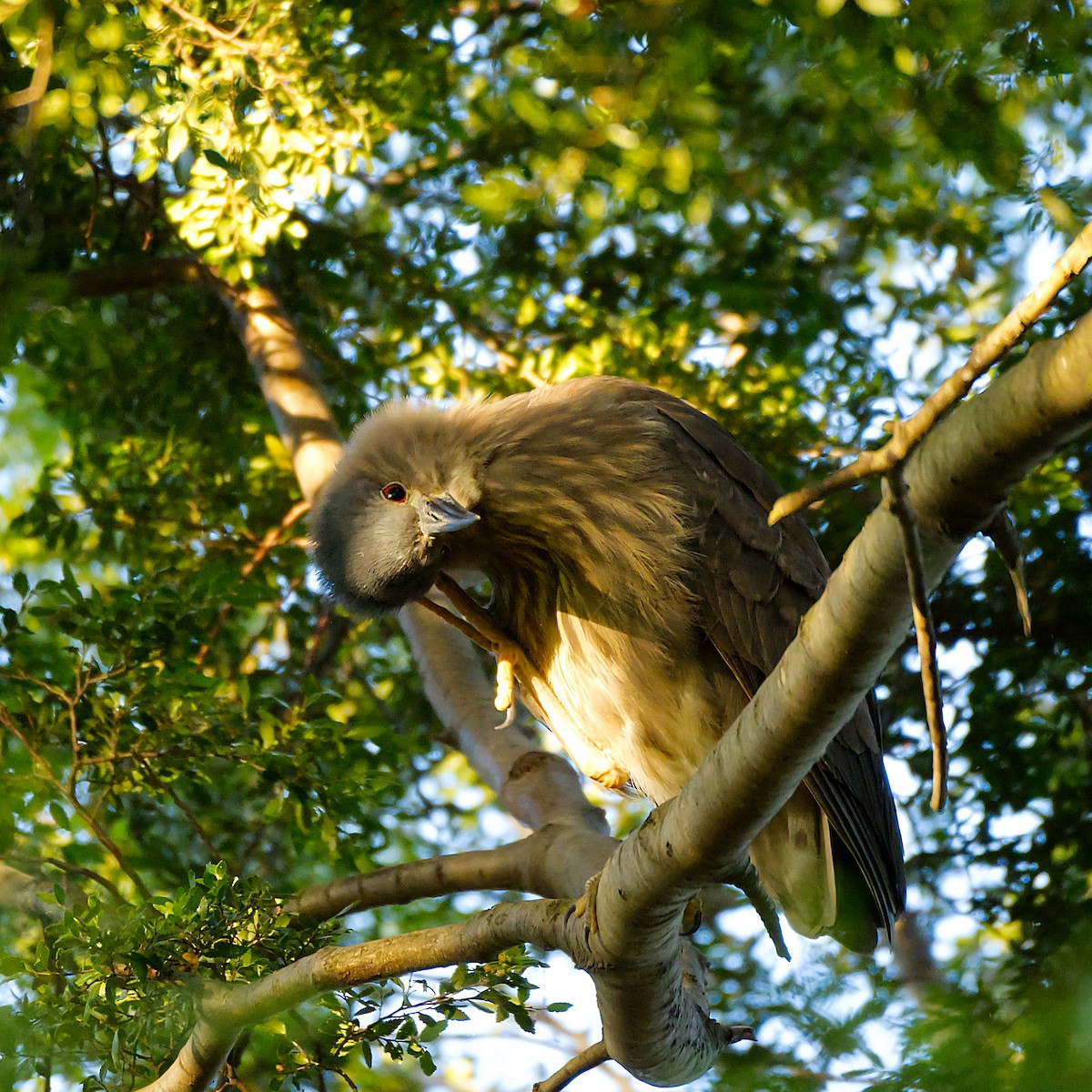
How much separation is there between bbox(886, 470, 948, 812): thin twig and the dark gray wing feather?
1436 mm

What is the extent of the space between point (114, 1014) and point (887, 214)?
426 cm

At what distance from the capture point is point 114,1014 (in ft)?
8.11

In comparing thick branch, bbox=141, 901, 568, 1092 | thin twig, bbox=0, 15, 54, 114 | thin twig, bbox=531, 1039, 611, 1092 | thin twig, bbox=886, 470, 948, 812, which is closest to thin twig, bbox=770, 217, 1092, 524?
thin twig, bbox=886, 470, 948, 812

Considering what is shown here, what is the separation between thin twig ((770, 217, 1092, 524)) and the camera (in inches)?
54.2

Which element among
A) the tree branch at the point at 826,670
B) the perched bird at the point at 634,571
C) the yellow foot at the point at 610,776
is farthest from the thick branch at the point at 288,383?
the tree branch at the point at 826,670

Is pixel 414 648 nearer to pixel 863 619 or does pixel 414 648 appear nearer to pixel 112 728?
pixel 112 728

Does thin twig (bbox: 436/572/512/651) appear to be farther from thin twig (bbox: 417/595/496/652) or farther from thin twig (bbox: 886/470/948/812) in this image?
thin twig (bbox: 886/470/948/812)

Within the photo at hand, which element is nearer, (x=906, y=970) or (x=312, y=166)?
(x=906, y=970)

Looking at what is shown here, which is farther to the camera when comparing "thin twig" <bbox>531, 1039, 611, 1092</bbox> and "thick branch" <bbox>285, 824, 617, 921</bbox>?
"thick branch" <bbox>285, 824, 617, 921</bbox>

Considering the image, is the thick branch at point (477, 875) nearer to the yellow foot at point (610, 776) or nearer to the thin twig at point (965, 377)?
the yellow foot at point (610, 776)

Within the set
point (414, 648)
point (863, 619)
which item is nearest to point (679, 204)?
point (414, 648)

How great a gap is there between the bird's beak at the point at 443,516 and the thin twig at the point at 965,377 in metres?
1.67

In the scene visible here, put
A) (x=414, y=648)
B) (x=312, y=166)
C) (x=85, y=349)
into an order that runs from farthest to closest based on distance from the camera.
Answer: (x=85, y=349) → (x=414, y=648) → (x=312, y=166)

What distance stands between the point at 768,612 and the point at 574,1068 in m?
1.25
